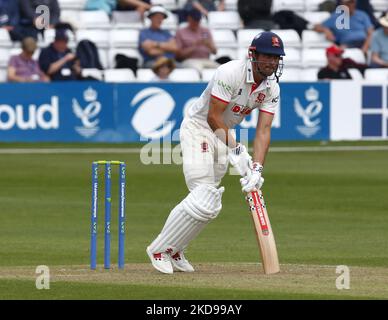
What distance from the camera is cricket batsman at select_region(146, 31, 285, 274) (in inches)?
371

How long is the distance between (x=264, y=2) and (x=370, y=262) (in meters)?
12.7

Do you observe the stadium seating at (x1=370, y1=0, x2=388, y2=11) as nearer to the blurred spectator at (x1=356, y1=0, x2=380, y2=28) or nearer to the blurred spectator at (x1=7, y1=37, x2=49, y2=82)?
the blurred spectator at (x1=356, y1=0, x2=380, y2=28)

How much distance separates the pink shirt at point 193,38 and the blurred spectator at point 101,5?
158cm

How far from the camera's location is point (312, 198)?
15.5m

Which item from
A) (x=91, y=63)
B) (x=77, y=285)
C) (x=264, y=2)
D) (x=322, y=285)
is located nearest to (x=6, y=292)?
(x=77, y=285)

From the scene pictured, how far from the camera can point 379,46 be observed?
23562 millimetres

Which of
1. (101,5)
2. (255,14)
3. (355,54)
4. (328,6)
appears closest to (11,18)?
(101,5)

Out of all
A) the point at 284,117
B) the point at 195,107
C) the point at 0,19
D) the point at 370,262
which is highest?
the point at 0,19

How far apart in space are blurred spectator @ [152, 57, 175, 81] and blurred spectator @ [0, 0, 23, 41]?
228 centimetres

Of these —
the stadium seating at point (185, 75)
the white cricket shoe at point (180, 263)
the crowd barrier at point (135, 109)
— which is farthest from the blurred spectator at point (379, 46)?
the white cricket shoe at point (180, 263)

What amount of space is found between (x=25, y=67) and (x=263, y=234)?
11969mm

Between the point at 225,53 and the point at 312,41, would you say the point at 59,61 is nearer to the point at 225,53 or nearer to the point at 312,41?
the point at 225,53

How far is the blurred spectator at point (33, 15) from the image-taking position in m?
21.3
